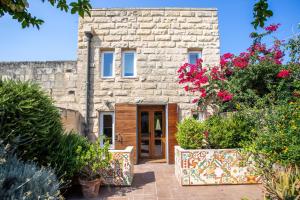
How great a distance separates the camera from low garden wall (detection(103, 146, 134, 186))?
5406 millimetres

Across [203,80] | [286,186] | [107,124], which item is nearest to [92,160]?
[107,124]

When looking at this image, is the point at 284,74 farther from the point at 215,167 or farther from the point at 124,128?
the point at 124,128

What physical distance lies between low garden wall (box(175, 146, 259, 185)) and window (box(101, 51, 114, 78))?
4.59 m

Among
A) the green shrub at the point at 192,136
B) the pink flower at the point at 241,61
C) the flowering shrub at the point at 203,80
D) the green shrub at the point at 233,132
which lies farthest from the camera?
the flowering shrub at the point at 203,80

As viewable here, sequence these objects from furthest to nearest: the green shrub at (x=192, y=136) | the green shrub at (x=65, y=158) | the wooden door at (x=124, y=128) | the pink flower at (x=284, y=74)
Answer: the wooden door at (x=124, y=128)
the pink flower at (x=284, y=74)
the green shrub at (x=192, y=136)
the green shrub at (x=65, y=158)

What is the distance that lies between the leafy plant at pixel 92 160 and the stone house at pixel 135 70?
288cm

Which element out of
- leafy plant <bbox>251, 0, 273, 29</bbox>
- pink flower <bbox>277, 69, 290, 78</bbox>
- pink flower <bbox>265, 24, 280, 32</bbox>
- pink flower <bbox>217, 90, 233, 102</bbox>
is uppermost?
pink flower <bbox>265, 24, 280, 32</bbox>

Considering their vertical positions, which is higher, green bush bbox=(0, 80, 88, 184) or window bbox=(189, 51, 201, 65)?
window bbox=(189, 51, 201, 65)

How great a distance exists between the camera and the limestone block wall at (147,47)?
8234 millimetres

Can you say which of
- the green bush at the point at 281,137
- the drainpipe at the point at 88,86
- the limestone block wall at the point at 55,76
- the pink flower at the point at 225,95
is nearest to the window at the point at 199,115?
the pink flower at the point at 225,95

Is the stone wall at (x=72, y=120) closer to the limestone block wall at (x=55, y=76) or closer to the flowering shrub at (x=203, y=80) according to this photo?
the limestone block wall at (x=55, y=76)

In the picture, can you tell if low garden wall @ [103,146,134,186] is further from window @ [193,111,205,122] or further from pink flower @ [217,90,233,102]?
window @ [193,111,205,122]

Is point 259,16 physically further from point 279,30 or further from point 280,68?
point 279,30

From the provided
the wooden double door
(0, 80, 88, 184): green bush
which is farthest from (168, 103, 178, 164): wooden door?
(0, 80, 88, 184): green bush
